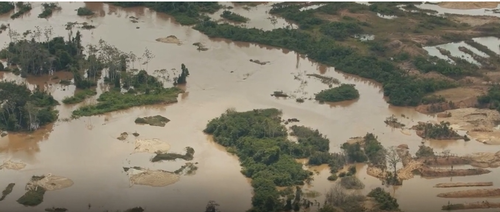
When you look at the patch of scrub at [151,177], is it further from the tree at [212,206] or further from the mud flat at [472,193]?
the mud flat at [472,193]

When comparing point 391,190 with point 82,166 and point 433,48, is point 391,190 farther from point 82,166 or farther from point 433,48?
point 433,48

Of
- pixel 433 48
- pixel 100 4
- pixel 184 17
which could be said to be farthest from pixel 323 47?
pixel 100 4

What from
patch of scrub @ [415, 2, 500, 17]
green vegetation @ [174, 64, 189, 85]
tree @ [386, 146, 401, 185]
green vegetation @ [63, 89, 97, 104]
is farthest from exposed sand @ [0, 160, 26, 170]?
patch of scrub @ [415, 2, 500, 17]

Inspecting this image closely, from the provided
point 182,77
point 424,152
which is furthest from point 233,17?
point 424,152

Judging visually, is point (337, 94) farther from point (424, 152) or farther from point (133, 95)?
point (133, 95)

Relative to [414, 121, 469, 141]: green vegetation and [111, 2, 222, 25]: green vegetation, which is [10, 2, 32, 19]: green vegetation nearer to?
[111, 2, 222, 25]: green vegetation

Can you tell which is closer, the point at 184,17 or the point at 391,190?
the point at 391,190

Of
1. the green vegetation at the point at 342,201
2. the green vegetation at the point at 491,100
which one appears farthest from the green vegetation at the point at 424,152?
the green vegetation at the point at 491,100
